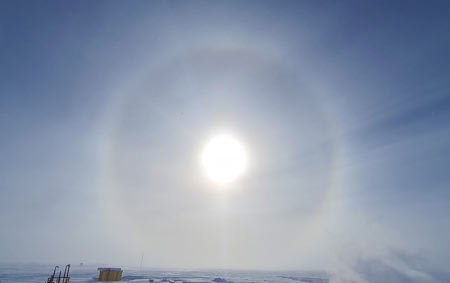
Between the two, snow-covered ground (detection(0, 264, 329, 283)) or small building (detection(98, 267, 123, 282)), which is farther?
snow-covered ground (detection(0, 264, 329, 283))

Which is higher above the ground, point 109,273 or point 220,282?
point 109,273

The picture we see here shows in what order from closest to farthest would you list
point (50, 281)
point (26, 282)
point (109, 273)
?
point (50, 281) → point (109, 273) → point (26, 282)

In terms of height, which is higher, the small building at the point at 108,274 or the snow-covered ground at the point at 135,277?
the small building at the point at 108,274

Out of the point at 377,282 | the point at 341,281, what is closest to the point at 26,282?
the point at 341,281

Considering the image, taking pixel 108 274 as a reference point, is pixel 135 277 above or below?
below

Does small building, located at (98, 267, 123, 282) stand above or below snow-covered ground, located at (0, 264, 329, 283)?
above

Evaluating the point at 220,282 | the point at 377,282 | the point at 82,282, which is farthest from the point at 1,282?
the point at 377,282

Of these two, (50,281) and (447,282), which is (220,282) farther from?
(447,282)

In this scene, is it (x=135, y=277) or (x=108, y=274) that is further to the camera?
(x=135, y=277)

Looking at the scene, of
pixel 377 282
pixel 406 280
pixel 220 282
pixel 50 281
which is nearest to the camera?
pixel 50 281

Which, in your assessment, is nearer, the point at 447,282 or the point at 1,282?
the point at 1,282

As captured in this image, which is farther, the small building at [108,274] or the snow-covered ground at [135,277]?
the snow-covered ground at [135,277]
